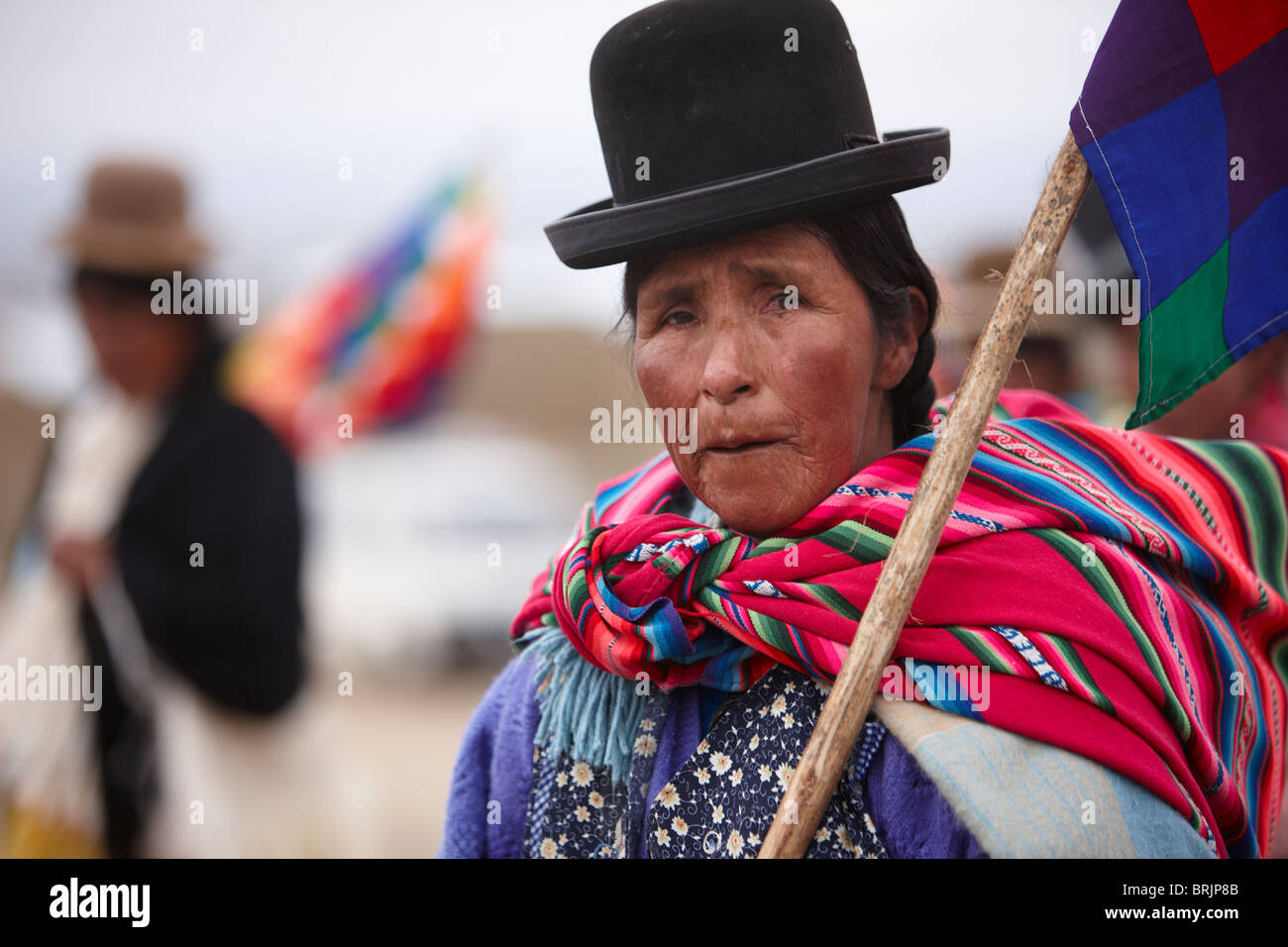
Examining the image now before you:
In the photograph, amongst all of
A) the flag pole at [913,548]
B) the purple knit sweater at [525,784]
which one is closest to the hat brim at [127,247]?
the purple knit sweater at [525,784]

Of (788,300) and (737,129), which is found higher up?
(737,129)

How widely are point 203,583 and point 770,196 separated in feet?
8.75

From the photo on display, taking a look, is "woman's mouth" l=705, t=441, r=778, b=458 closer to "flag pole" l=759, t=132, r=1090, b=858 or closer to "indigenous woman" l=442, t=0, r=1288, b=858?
"indigenous woman" l=442, t=0, r=1288, b=858

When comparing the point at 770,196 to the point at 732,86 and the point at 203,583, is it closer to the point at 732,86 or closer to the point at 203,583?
the point at 732,86

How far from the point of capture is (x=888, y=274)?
6.25 ft

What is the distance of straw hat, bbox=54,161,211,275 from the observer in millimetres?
4043

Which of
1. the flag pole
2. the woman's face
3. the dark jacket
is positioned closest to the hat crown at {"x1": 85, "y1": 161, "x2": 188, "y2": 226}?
the dark jacket

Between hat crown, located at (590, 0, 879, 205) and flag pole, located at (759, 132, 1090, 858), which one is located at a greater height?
hat crown, located at (590, 0, 879, 205)

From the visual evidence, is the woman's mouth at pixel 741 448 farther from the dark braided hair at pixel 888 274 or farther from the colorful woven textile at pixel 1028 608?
the dark braided hair at pixel 888 274

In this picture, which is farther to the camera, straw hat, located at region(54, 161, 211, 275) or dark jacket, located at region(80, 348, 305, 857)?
straw hat, located at region(54, 161, 211, 275)

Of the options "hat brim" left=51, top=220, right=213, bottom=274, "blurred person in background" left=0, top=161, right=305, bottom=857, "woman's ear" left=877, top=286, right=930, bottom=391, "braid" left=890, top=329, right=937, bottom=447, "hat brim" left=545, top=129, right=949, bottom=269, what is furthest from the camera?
"hat brim" left=51, top=220, right=213, bottom=274

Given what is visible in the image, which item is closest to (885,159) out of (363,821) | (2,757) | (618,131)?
(618,131)

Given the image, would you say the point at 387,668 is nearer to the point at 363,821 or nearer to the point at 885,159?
the point at 363,821

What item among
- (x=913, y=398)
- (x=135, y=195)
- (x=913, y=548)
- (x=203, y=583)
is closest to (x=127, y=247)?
(x=135, y=195)
